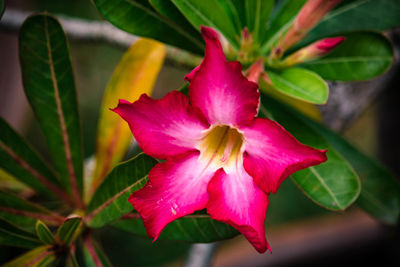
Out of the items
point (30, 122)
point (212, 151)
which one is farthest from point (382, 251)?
point (30, 122)

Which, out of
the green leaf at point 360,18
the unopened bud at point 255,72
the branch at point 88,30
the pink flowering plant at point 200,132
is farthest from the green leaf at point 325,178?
the branch at point 88,30

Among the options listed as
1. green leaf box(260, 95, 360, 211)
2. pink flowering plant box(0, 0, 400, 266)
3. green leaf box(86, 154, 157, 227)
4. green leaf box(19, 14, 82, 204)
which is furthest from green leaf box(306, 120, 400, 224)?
green leaf box(19, 14, 82, 204)

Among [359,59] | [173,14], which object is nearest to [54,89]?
[173,14]

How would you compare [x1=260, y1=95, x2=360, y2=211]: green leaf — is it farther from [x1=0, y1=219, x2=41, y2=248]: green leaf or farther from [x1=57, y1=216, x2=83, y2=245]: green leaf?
[x1=0, y1=219, x2=41, y2=248]: green leaf

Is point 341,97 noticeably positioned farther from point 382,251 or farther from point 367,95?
point 382,251

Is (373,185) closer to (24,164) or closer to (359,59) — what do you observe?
(359,59)

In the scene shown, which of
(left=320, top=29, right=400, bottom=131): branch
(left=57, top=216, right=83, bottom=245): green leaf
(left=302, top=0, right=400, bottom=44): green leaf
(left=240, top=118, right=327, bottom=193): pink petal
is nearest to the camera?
(left=240, top=118, right=327, bottom=193): pink petal
